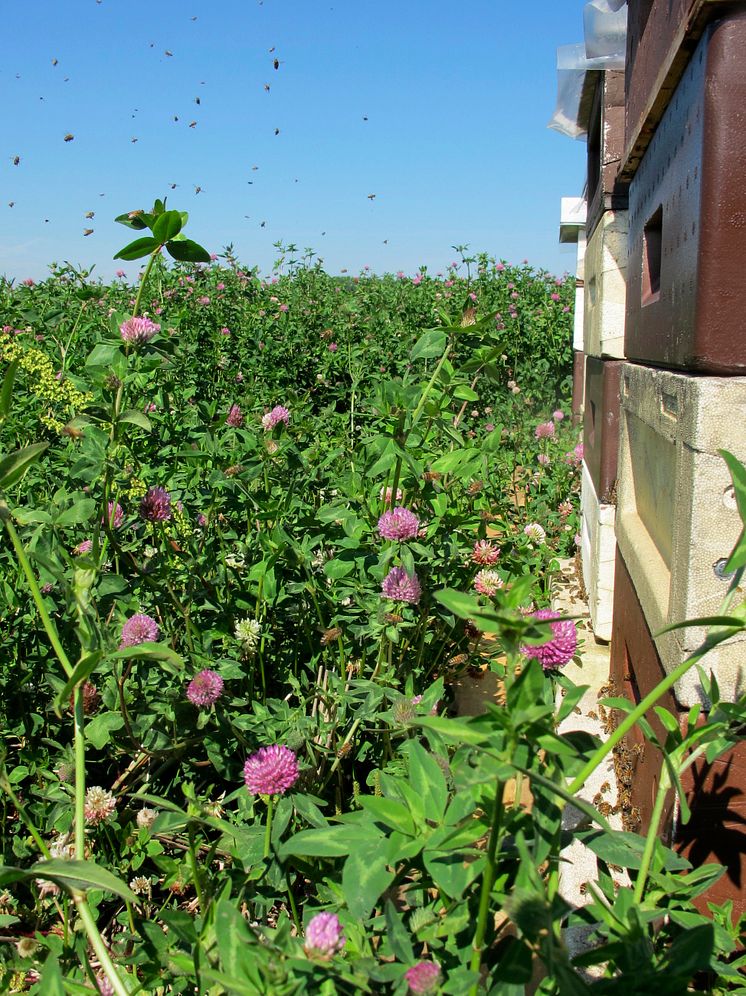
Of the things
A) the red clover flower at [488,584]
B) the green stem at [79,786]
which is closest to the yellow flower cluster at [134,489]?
the red clover flower at [488,584]

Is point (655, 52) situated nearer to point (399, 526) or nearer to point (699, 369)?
point (699, 369)

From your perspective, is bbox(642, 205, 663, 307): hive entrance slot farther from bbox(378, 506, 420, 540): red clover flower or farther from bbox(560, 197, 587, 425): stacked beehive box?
bbox(560, 197, 587, 425): stacked beehive box

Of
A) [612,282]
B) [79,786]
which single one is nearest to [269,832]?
[79,786]

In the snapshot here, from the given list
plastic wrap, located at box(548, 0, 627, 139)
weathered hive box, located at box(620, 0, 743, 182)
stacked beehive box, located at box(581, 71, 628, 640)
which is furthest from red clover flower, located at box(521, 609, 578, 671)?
plastic wrap, located at box(548, 0, 627, 139)

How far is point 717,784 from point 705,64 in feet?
4.01

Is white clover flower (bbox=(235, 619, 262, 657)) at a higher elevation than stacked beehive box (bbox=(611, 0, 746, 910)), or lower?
lower

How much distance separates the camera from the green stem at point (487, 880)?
2.79 ft

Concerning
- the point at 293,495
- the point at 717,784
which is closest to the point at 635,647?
the point at 717,784

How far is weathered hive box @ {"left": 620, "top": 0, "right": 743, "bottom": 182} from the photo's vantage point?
141 cm

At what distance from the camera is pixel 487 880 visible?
2.89 ft

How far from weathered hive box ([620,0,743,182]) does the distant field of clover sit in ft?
1.88

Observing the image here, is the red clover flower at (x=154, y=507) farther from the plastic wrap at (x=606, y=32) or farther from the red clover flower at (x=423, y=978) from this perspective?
the plastic wrap at (x=606, y=32)

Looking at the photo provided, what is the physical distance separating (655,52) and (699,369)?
991mm

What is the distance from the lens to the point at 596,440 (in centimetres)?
361
